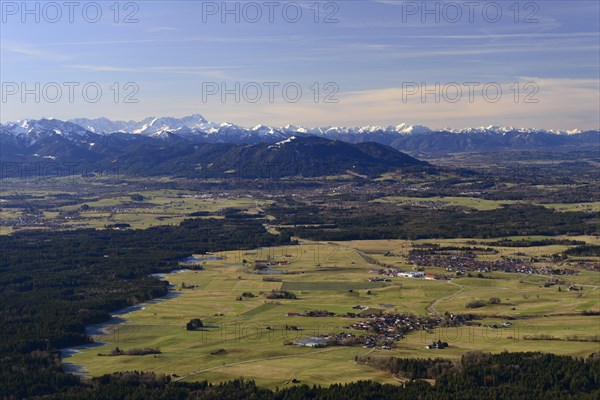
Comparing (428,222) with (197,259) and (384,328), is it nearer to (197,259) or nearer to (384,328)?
(197,259)

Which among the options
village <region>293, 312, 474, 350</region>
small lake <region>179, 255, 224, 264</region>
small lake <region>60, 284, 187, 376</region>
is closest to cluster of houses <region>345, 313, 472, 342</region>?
village <region>293, 312, 474, 350</region>

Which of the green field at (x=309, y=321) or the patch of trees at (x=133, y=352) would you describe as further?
the patch of trees at (x=133, y=352)

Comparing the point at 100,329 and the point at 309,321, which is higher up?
the point at 100,329

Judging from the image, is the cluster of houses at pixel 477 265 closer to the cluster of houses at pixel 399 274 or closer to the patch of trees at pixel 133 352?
the cluster of houses at pixel 399 274

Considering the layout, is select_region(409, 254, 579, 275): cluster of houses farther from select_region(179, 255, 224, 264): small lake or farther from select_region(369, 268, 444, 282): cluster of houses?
select_region(179, 255, 224, 264): small lake

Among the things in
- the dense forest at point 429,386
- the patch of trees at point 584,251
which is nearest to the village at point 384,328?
the dense forest at point 429,386

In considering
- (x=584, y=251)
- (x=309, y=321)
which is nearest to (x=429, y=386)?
(x=309, y=321)

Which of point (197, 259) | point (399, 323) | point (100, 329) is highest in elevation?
point (197, 259)

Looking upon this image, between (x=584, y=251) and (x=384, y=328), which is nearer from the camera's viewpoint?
(x=384, y=328)

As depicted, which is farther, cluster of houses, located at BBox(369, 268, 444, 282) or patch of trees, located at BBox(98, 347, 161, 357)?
cluster of houses, located at BBox(369, 268, 444, 282)
